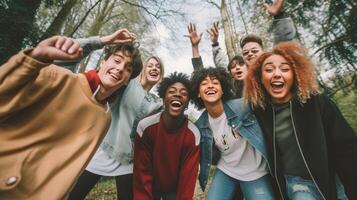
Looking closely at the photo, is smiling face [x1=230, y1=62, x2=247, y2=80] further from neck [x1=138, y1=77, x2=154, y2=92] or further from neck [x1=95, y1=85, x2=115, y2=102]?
neck [x1=95, y1=85, x2=115, y2=102]

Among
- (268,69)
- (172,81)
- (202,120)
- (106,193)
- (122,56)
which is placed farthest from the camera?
(106,193)

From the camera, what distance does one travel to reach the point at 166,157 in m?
3.12

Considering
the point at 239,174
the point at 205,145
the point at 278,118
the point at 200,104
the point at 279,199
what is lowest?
the point at 279,199

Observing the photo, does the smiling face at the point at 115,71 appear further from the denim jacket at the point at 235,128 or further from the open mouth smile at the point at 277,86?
the open mouth smile at the point at 277,86

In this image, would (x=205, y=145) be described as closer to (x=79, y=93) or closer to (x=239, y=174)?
(x=239, y=174)

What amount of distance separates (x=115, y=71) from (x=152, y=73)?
3.79ft

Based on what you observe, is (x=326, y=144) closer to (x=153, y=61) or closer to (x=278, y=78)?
(x=278, y=78)

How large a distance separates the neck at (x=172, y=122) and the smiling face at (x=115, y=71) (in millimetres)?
655

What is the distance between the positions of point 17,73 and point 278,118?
220cm

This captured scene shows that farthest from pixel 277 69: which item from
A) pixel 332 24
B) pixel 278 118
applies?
pixel 332 24

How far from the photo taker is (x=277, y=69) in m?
2.80

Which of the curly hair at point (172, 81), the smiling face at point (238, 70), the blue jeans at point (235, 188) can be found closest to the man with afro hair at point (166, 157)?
the blue jeans at point (235, 188)

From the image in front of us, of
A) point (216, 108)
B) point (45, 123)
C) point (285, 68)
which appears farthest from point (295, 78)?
point (45, 123)

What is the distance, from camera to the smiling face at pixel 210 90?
129 inches
